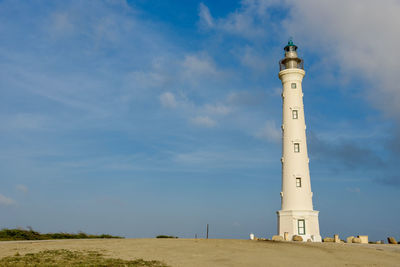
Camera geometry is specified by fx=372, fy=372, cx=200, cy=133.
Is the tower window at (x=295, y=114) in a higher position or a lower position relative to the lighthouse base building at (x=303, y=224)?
higher

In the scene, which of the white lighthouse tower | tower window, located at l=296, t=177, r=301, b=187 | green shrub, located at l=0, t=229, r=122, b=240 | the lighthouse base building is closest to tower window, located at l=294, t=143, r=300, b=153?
the white lighthouse tower

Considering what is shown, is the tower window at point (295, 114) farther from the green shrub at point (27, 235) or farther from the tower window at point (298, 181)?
the green shrub at point (27, 235)

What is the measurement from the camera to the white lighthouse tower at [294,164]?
4062 cm

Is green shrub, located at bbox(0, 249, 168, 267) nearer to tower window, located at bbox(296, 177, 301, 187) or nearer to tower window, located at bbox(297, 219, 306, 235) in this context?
tower window, located at bbox(297, 219, 306, 235)

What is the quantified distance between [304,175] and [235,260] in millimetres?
23712

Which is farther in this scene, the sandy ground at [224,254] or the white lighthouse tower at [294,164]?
the white lighthouse tower at [294,164]

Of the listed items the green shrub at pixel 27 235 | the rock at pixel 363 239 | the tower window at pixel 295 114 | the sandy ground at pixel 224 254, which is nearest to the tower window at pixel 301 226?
the rock at pixel 363 239

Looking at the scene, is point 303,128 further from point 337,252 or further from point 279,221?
point 337,252

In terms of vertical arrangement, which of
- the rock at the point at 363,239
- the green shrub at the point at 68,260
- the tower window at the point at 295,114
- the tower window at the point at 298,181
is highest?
the tower window at the point at 295,114

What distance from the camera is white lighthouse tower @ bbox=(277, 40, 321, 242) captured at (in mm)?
40625

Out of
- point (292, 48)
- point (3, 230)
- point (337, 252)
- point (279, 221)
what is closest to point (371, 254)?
point (337, 252)

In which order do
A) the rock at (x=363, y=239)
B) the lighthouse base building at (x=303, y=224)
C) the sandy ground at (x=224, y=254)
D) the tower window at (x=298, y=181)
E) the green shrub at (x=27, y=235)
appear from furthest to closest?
the tower window at (x=298, y=181), the lighthouse base building at (x=303, y=224), the rock at (x=363, y=239), the green shrub at (x=27, y=235), the sandy ground at (x=224, y=254)

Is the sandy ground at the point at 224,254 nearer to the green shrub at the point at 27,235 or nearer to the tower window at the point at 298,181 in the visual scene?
the green shrub at the point at 27,235

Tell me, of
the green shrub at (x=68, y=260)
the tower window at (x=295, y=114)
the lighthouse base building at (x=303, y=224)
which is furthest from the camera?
the tower window at (x=295, y=114)
